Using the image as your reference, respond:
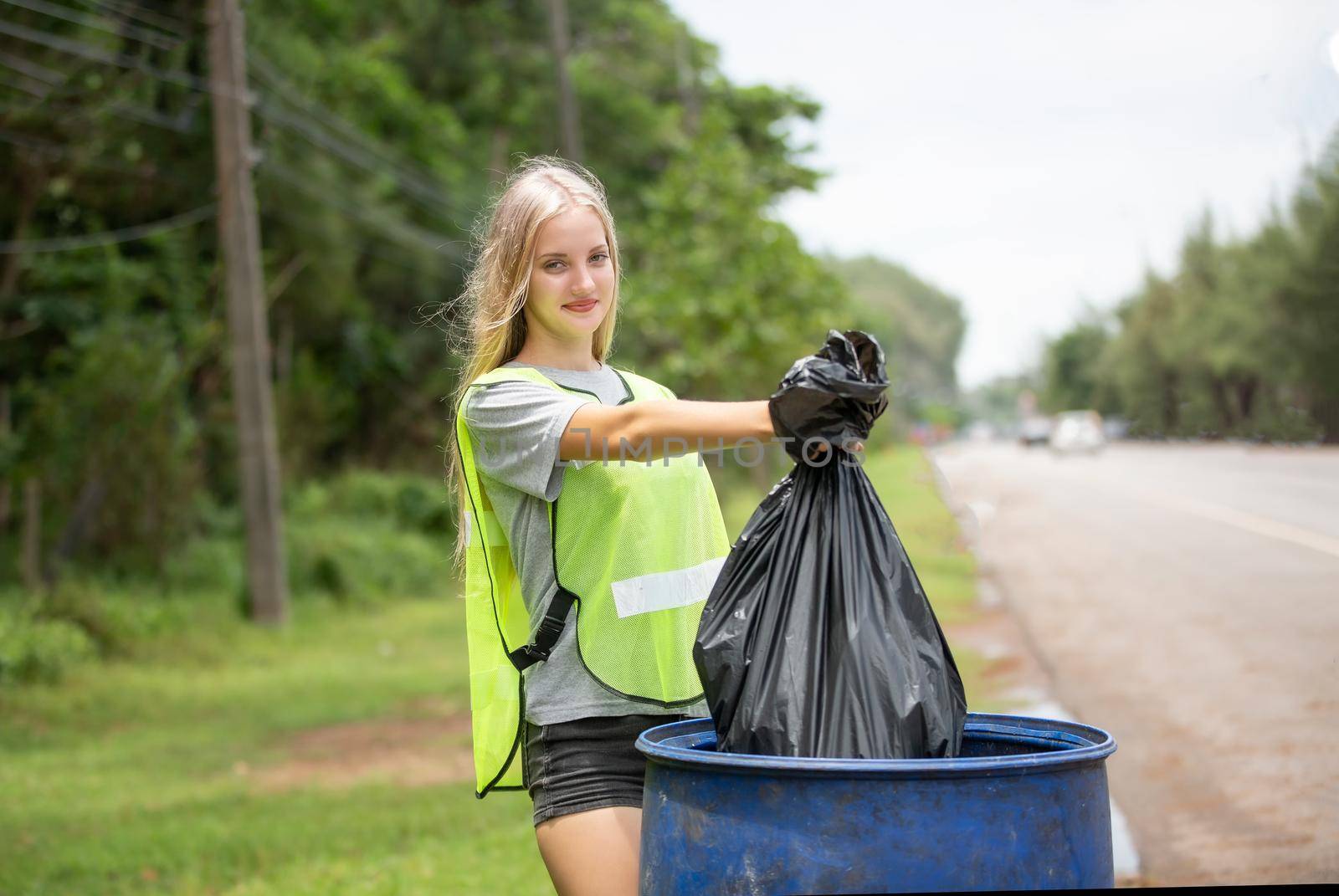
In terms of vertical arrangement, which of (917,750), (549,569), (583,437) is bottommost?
(917,750)

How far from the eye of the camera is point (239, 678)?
11.7m

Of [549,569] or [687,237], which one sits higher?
[687,237]

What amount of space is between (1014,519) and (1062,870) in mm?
21016

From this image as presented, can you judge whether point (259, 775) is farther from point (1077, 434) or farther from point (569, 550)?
point (1077, 434)

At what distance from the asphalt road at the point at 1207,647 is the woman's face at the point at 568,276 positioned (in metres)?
3.75

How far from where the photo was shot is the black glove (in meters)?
2.05

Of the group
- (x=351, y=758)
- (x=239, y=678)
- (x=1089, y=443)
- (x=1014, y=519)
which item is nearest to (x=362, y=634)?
(x=239, y=678)

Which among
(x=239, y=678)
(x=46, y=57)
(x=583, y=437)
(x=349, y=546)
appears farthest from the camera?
(x=349, y=546)

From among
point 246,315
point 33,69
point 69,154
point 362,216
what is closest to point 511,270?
point 246,315

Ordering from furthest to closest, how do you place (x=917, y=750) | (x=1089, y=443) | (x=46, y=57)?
(x=1089, y=443)
(x=46, y=57)
(x=917, y=750)

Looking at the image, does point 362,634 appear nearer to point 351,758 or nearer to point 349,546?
point 349,546

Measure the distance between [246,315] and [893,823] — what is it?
1279 centimetres

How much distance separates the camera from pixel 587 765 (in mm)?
2475

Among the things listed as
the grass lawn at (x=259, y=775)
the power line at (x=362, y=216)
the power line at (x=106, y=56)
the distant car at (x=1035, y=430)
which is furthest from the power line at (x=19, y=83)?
the distant car at (x=1035, y=430)
